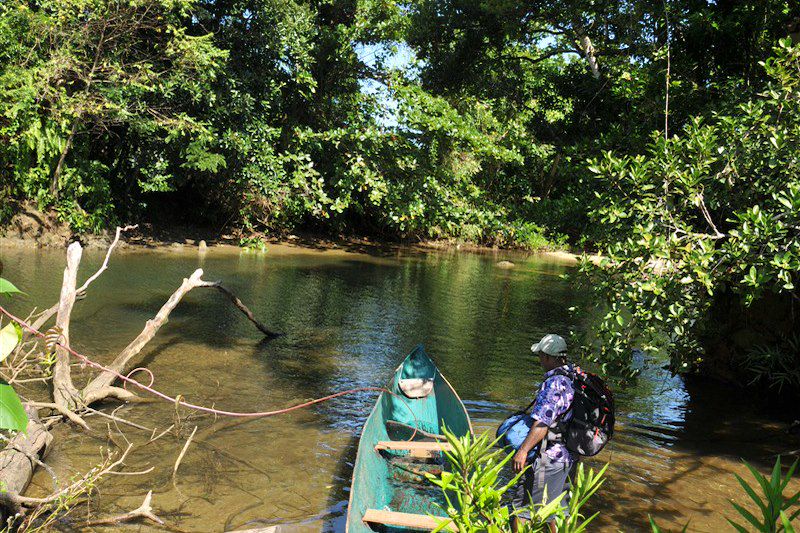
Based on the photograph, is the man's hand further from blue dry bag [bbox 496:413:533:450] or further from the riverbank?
the riverbank

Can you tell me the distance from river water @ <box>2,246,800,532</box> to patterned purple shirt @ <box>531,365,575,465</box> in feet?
4.02

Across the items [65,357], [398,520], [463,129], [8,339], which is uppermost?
[463,129]

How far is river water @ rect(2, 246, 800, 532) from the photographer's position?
20.8ft

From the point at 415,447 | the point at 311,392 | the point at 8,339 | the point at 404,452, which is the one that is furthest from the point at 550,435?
the point at 311,392

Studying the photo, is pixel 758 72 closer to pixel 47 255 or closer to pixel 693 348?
pixel 693 348

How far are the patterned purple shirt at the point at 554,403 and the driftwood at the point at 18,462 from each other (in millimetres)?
3818

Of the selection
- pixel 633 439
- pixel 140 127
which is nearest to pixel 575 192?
pixel 633 439

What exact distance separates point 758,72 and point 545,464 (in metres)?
7.36

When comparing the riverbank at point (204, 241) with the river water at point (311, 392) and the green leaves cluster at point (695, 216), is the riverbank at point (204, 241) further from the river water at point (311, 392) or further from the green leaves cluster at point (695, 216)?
the green leaves cluster at point (695, 216)

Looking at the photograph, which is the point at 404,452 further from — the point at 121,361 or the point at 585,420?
the point at 121,361

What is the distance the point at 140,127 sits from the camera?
17.5 metres

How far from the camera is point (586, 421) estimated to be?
491cm

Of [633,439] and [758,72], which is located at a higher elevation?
[758,72]

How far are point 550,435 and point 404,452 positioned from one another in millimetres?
2341
